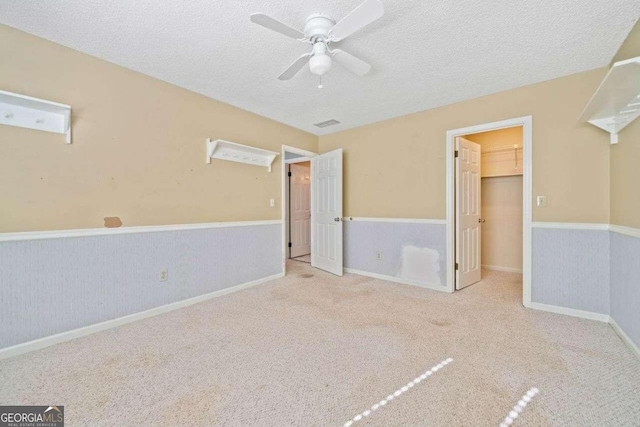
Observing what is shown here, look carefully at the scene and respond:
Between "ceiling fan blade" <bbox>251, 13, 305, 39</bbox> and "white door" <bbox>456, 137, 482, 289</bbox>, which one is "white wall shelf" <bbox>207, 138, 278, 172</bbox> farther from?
"white door" <bbox>456, 137, 482, 289</bbox>

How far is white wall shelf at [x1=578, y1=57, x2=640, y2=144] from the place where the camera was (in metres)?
1.49

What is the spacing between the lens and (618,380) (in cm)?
164

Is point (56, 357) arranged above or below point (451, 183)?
below

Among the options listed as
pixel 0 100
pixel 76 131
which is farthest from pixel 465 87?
pixel 0 100

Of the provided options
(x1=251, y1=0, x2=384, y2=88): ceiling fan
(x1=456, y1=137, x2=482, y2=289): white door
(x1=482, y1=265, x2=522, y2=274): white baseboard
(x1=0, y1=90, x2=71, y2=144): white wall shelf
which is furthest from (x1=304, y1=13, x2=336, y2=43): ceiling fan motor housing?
(x1=482, y1=265, x2=522, y2=274): white baseboard

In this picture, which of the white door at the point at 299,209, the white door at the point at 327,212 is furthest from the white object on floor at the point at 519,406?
the white door at the point at 299,209

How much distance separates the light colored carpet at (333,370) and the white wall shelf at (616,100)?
1.80 m

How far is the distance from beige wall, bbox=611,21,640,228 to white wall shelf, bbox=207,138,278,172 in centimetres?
351

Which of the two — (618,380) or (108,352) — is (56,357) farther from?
(618,380)

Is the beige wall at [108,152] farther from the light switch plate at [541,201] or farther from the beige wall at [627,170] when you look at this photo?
the beige wall at [627,170]

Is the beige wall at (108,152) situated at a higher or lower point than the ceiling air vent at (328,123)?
lower

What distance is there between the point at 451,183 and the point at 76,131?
3975 mm

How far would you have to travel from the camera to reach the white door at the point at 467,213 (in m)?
3.43

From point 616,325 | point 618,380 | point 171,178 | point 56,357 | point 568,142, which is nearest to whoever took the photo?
point 618,380
